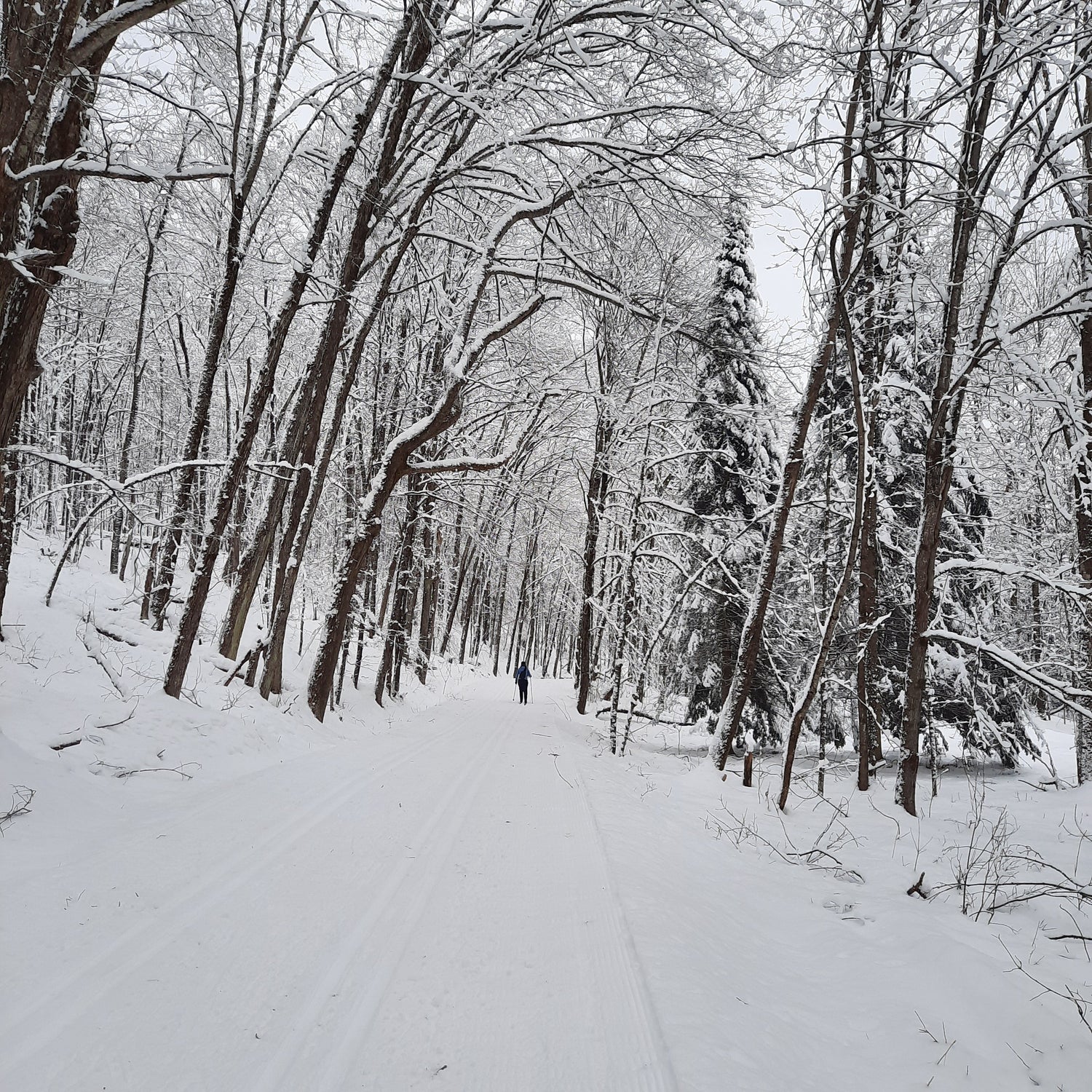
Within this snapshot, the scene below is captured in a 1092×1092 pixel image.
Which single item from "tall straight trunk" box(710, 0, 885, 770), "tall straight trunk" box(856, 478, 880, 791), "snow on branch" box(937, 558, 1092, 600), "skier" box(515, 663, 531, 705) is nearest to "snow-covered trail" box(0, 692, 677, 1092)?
"tall straight trunk" box(710, 0, 885, 770)

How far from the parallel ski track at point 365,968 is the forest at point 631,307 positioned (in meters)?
4.21

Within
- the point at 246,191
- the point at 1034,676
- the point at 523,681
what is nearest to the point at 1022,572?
the point at 1034,676

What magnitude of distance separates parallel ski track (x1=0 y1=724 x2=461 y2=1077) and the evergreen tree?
408 inches

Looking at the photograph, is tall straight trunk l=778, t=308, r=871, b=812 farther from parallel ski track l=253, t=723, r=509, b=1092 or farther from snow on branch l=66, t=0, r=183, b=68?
snow on branch l=66, t=0, r=183, b=68

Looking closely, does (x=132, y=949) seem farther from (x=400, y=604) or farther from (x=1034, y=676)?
(x=400, y=604)

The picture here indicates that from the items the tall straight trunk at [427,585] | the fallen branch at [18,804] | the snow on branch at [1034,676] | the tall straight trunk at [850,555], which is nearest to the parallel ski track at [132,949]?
the fallen branch at [18,804]

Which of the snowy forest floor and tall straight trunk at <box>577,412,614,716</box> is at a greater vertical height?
tall straight trunk at <box>577,412,614,716</box>

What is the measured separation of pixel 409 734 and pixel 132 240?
15.2 metres

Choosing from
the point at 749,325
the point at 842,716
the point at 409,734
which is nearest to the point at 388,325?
the point at 749,325

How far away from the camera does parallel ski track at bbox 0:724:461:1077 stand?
7.38ft

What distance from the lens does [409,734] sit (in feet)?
36.4

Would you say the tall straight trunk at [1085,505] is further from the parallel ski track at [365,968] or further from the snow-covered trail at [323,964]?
the parallel ski track at [365,968]

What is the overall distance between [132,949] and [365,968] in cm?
114

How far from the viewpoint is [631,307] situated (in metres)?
8.15
